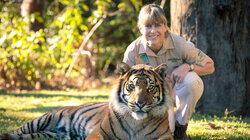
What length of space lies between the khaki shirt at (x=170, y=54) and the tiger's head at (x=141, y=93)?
1.90 ft

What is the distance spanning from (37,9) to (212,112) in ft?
28.7

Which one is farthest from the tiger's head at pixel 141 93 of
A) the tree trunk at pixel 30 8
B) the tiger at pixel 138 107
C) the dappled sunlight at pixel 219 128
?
the tree trunk at pixel 30 8

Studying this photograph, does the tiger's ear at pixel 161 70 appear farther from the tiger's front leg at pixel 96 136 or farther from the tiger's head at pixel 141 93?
the tiger's front leg at pixel 96 136

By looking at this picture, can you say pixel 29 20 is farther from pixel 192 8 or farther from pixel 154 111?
pixel 154 111

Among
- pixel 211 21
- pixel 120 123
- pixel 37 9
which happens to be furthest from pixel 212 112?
pixel 37 9

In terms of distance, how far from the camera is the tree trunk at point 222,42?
546cm

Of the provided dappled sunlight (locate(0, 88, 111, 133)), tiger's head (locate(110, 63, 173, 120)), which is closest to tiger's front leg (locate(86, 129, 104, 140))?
tiger's head (locate(110, 63, 173, 120))

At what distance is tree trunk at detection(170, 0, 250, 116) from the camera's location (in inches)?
215

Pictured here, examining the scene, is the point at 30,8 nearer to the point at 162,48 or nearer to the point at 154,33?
the point at 162,48

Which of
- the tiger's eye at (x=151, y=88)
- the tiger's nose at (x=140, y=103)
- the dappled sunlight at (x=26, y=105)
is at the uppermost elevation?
the tiger's eye at (x=151, y=88)

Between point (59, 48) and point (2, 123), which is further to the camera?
point (59, 48)

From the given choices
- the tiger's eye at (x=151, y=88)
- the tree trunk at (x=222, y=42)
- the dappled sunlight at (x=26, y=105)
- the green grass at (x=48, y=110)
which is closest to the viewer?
the tiger's eye at (x=151, y=88)

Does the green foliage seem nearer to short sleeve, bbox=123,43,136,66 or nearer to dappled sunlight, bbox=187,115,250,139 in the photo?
dappled sunlight, bbox=187,115,250,139

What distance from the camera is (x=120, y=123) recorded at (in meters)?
3.25
